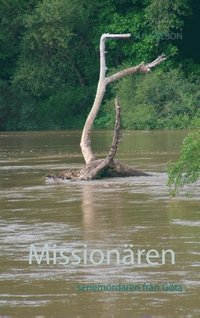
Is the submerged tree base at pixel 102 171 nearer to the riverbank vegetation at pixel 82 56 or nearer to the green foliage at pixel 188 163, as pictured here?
the green foliage at pixel 188 163

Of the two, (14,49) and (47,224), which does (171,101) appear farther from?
→ (47,224)

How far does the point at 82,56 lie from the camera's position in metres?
57.8

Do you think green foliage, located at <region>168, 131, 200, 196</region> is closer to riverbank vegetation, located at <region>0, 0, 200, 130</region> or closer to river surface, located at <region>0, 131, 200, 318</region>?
river surface, located at <region>0, 131, 200, 318</region>

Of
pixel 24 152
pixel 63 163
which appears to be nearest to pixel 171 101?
pixel 24 152

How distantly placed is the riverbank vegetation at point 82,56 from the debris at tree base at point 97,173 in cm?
2731

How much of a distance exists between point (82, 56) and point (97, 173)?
114 feet

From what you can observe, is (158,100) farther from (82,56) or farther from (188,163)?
(188,163)

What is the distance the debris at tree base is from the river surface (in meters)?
0.34

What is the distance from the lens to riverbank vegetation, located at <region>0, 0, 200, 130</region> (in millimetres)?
52625

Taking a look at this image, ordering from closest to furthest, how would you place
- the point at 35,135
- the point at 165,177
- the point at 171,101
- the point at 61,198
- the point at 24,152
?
the point at 61,198, the point at 165,177, the point at 24,152, the point at 35,135, the point at 171,101

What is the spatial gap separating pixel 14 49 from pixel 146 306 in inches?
1899

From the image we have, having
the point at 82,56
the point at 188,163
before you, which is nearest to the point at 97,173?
the point at 188,163

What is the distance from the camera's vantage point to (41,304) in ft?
34.4

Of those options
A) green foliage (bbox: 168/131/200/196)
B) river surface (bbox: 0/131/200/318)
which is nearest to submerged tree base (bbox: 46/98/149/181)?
river surface (bbox: 0/131/200/318)
